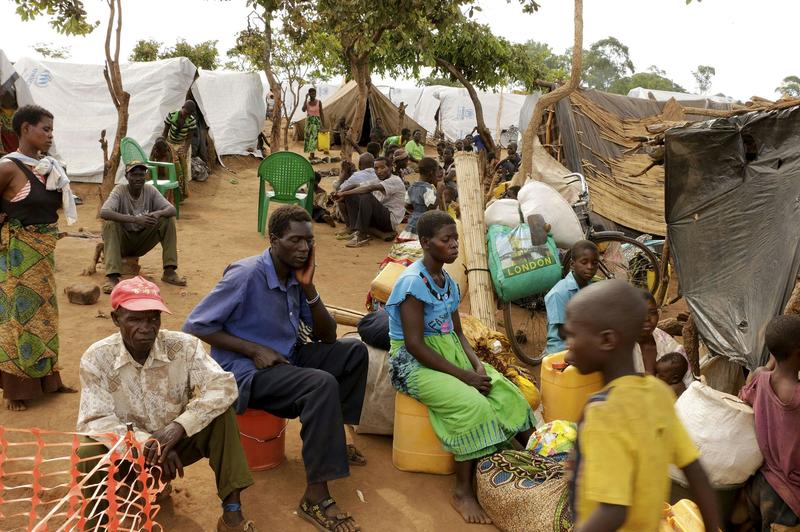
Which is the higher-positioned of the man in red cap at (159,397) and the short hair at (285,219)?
the short hair at (285,219)

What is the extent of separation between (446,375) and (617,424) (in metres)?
1.79

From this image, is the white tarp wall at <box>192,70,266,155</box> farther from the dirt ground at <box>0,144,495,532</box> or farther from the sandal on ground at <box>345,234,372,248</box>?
the sandal on ground at <box>345,234,372,248</box>

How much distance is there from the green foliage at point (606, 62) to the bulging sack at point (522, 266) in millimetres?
63231

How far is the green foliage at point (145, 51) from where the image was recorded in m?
22.2

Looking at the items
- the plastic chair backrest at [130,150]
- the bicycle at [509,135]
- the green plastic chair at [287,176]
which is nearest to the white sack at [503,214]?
the green plastic chair at [287,176]

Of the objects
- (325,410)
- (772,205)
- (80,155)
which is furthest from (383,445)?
(80,155)

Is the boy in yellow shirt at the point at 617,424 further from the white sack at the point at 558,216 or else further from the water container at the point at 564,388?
the white sack at the point at 558,216

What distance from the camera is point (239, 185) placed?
13.1 m

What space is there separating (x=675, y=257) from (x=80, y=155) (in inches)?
383

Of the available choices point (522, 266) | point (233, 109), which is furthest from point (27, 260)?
point (233, 109)

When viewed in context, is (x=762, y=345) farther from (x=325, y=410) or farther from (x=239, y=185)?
(x=239, y=185)

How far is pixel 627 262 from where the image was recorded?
250 inches

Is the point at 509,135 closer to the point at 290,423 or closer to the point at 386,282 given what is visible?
the point at 386,282

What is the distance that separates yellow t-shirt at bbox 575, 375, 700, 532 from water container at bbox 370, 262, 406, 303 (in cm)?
303
